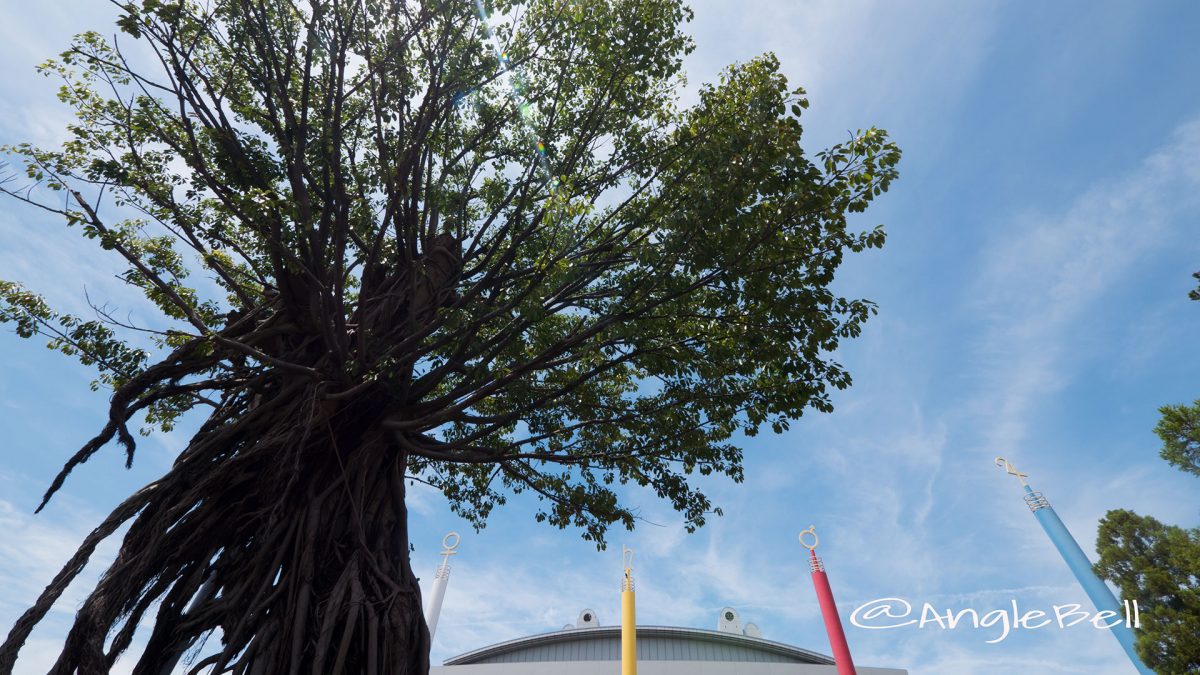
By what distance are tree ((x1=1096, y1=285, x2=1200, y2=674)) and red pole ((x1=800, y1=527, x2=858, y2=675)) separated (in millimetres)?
5569

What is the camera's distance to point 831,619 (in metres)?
13.9

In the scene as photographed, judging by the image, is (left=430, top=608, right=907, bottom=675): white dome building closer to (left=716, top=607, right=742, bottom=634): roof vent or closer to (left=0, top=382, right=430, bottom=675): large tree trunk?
(left=716, top=607, right=742, bottom=634): roof vent

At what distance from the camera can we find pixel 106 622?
4.10 meters

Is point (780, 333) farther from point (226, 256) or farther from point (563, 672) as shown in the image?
point (563, 672)

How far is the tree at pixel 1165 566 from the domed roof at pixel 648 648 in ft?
35.8

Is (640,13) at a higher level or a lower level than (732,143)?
higher

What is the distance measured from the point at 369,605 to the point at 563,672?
15.1 metres

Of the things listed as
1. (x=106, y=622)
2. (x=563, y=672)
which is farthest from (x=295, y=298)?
(x=563, y=672)

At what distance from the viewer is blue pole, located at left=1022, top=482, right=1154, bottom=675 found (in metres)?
13.0

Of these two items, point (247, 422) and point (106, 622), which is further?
point (247, 422)

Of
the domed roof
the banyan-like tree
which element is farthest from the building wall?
the banyan-like tree

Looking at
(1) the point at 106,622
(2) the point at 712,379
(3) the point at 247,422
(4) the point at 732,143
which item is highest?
(4) the point at 732,143

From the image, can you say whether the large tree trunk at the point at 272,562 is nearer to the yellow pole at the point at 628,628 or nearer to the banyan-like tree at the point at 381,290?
the banyan-like tree at the point at 381,290

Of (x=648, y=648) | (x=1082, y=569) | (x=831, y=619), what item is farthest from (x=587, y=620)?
(x=1082, y=569)
